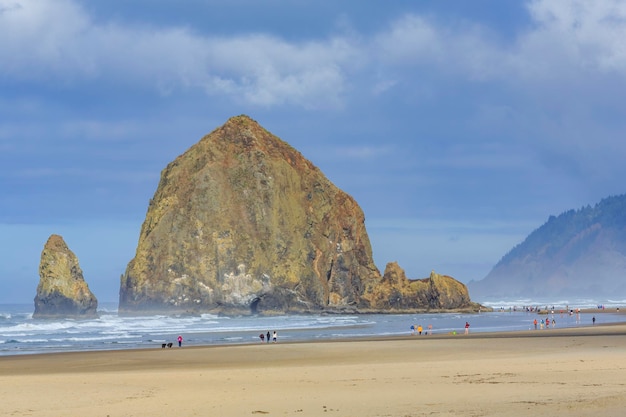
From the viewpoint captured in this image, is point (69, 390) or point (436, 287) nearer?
point (69, 390)

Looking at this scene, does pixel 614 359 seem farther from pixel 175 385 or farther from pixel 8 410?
pixel 8 410

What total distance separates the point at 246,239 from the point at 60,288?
31086 millimetres

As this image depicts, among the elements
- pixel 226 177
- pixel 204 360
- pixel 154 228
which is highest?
pixel 226 177

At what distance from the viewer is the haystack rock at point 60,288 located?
126812 mm

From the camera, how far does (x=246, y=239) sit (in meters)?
141

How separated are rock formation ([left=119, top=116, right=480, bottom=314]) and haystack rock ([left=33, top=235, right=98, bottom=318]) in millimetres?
11065

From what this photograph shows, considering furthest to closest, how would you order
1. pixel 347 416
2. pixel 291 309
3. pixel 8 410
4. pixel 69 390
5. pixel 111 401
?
pixel 291 309, pixel 69 390, pixel 111 401, pixel 8 410, pixel 347 416

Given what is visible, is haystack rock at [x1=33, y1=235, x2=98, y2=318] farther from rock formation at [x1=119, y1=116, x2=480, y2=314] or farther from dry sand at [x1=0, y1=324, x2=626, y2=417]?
dry sand at [x1=0, y1=324, x2=626, y2=417]

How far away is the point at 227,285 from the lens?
13688cm

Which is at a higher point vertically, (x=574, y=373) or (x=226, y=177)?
(x=226, y=177)

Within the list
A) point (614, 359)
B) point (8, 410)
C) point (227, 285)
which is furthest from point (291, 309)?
point (8, 410)

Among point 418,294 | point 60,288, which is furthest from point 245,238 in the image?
point 60,288

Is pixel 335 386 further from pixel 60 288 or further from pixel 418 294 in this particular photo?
pixel 418 294

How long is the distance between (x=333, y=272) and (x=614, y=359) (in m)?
122
